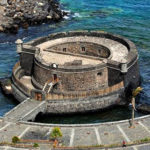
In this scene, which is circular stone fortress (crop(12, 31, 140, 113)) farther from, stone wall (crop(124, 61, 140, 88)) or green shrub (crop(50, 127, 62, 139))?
green shrub (crop(50, 127, 62, 139))

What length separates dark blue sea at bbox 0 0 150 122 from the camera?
222 ft

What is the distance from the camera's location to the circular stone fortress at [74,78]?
62250mm

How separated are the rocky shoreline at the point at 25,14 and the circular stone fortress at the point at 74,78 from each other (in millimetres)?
39011

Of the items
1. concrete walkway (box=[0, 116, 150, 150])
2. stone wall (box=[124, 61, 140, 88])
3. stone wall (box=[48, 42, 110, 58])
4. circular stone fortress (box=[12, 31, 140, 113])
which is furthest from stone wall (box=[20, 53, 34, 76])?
stone wall (box=[124, 61, 140, 88])

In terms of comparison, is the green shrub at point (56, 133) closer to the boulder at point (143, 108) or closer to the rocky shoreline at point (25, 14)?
the boulder at point (143, 108)

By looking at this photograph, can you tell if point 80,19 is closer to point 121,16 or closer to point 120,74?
point 121,16

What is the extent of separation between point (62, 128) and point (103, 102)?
37.6ft

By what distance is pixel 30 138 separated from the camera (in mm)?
51906

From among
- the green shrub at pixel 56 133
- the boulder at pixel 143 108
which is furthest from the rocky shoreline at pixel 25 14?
the green shrub at pixel 56 133

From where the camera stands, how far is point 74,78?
6338 centimetres

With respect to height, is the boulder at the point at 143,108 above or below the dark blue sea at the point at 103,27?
below

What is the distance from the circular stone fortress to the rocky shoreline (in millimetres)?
39011

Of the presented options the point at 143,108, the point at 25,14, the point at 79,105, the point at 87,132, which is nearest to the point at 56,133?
the point at 87,132

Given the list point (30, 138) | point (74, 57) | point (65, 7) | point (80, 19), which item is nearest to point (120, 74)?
point (74, 57)
